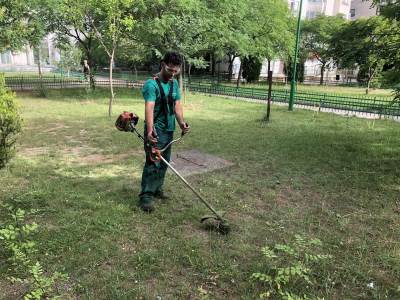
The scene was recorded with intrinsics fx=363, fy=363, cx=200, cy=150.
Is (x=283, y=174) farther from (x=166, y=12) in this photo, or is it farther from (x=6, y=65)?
(x=6, y=65)

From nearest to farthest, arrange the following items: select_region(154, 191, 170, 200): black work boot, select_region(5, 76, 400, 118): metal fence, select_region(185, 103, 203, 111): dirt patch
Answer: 1. select_region(154, 191, 170, 200): black work boot
2. select_region(5, 76, 400, 118): metal fence
3. select_region(185, 103, 203, 111): dirt patch

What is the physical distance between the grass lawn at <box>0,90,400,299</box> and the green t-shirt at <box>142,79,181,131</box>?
108 cm

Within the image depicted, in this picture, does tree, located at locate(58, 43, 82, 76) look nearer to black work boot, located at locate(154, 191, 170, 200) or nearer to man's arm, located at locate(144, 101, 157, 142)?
black work boot, located at locate(154, 191, 170, 200)

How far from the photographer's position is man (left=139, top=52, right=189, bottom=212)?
4.10 metres

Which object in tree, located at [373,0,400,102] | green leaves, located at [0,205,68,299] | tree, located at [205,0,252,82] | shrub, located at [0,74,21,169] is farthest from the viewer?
tree, located at [205,0,252,82]

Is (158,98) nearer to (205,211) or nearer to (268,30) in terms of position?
(205,211)

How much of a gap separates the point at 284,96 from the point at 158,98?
1432cm

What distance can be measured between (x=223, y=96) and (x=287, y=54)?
35.7 feet

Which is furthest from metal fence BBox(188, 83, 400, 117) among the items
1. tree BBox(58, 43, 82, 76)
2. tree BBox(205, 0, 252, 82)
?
tree BBox(58, 43, 82, 76)

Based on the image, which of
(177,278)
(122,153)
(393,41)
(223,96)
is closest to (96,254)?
(177,278)

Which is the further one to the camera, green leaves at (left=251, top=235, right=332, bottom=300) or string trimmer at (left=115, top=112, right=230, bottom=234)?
string trimmer at (left=115, top=112, right=230, bottom=234)

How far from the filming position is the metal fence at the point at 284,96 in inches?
559

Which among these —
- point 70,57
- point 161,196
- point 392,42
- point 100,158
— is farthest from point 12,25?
point 392,42

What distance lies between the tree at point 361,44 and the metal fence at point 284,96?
178 inches
